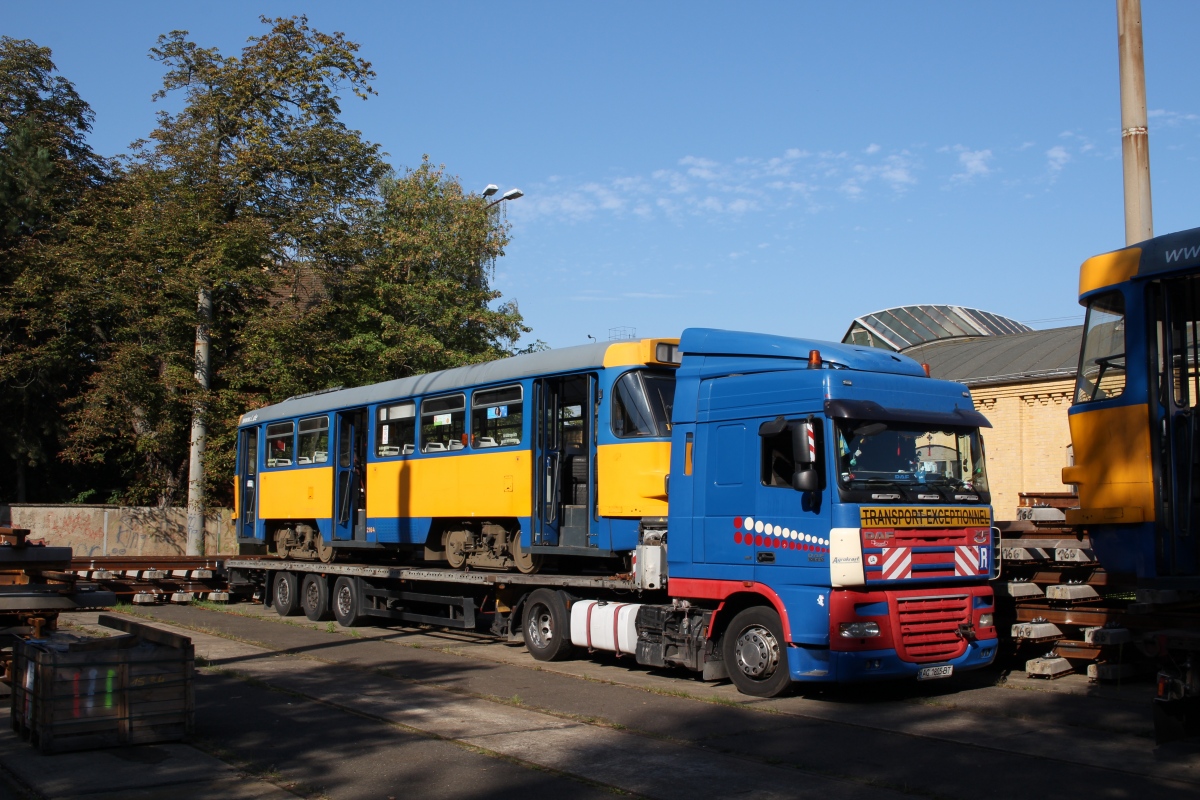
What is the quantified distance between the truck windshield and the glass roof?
27.3 meters

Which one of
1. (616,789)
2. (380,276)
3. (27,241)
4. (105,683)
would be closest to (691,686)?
(616,789)

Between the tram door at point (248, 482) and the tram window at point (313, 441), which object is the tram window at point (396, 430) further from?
the tram door at point (248, 482)

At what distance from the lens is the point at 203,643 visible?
1567 centimetres

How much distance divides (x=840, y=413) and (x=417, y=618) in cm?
874

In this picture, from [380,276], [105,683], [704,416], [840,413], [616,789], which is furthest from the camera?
[380,276]

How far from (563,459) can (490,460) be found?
1434 millimetres

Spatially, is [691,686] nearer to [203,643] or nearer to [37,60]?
[203,643]

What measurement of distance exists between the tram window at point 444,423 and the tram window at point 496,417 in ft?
0.91

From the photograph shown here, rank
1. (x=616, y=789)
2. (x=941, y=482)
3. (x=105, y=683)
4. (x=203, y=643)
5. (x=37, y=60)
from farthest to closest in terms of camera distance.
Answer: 1. (x=37, y=60)
2. (x=203, y=643)
3. (x=941, y=482)
4. (x=105, y=683)
5. (x=616, y=789)

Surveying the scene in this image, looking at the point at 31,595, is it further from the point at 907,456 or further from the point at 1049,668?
the point at 1049,668

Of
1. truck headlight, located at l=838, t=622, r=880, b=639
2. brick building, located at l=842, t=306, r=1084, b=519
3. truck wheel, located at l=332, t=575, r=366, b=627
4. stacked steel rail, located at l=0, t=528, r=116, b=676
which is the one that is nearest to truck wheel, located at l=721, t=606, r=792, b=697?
truck headlight, located at l=838, t=622, r=880, b=639

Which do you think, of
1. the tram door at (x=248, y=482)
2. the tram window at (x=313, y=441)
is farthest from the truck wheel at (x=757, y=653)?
Result: the tram door at (x=248, y=482)

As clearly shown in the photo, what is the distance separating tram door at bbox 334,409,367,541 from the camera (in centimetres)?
1839

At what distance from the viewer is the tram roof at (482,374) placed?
506 inches
